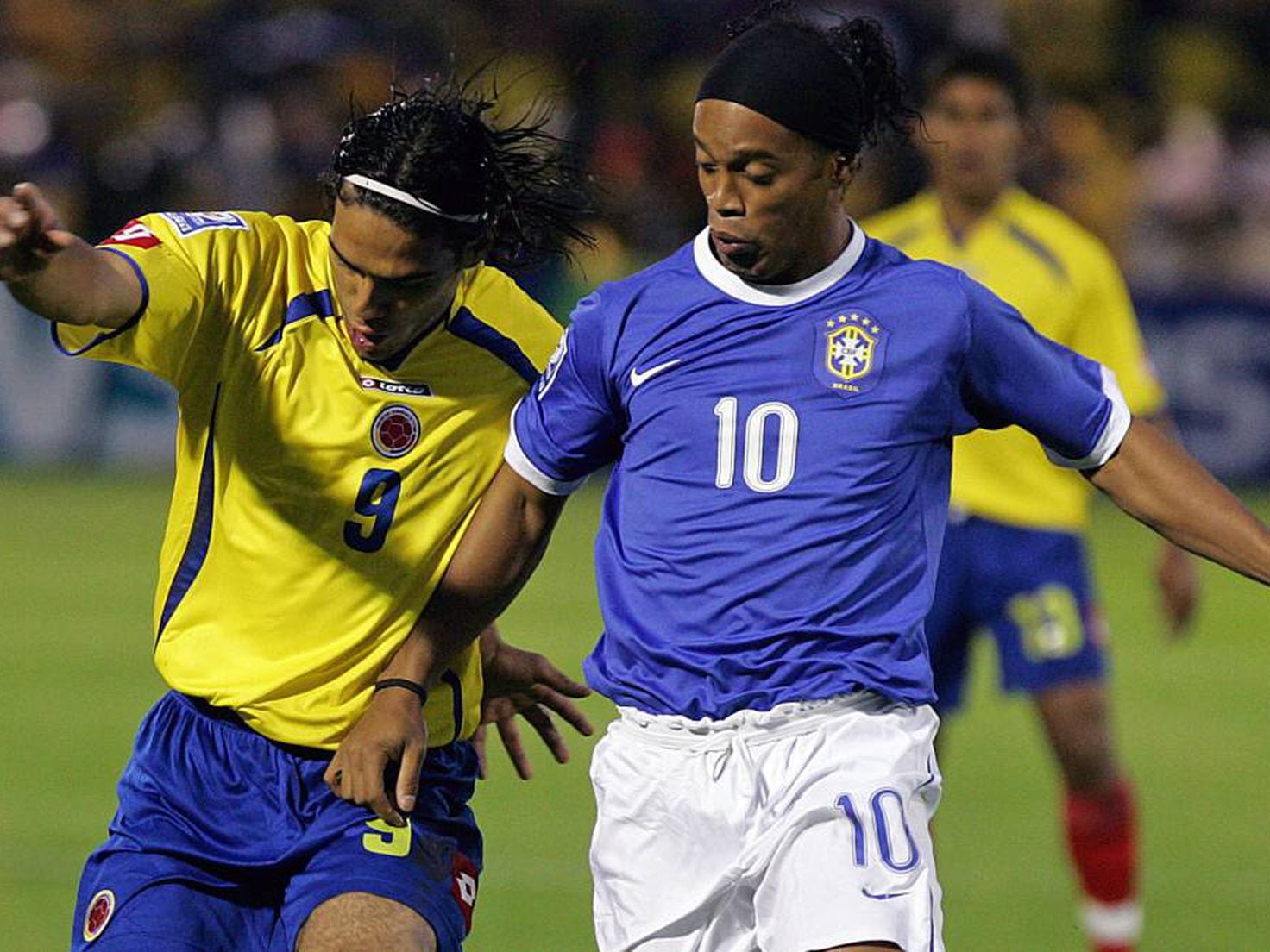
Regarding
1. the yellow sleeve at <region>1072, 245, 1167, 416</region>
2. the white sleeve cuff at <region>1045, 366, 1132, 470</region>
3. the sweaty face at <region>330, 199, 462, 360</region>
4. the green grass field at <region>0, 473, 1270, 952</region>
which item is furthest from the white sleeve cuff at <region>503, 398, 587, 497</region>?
the yellow sleeve at <region>1072, 245, 1167, 416</region>

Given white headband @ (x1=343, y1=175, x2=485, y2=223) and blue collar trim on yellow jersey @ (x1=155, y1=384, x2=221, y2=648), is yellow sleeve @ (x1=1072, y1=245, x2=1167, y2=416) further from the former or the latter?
blue collar trim on yellow jersey @ (x1=155, y1=384, x2=221, y2=648)

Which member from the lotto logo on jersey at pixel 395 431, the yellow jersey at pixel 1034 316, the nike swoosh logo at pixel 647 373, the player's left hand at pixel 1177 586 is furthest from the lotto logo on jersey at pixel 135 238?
the player's left hand at pixel 1177 586

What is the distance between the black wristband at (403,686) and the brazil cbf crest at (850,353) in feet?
2.91

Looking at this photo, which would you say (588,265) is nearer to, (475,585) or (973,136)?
(973,136)

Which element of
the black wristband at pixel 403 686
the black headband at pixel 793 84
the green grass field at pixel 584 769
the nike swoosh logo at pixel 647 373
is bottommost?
the green grass field at pixel 584 769

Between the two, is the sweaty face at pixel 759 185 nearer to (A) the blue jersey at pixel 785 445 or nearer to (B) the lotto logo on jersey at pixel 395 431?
(A) the blue jersey at pixel 785 445

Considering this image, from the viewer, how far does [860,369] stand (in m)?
4.21

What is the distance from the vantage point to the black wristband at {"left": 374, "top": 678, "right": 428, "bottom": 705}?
430 centimetres

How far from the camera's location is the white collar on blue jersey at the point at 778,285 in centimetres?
429

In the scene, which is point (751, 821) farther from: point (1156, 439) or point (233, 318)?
point (233, 318)

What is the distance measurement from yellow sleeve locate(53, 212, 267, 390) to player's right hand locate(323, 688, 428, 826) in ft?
2.29

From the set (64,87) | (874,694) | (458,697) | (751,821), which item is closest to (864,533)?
(874,694)

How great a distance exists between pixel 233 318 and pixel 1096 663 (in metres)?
3.57

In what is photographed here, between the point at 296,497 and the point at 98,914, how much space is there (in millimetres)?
815
